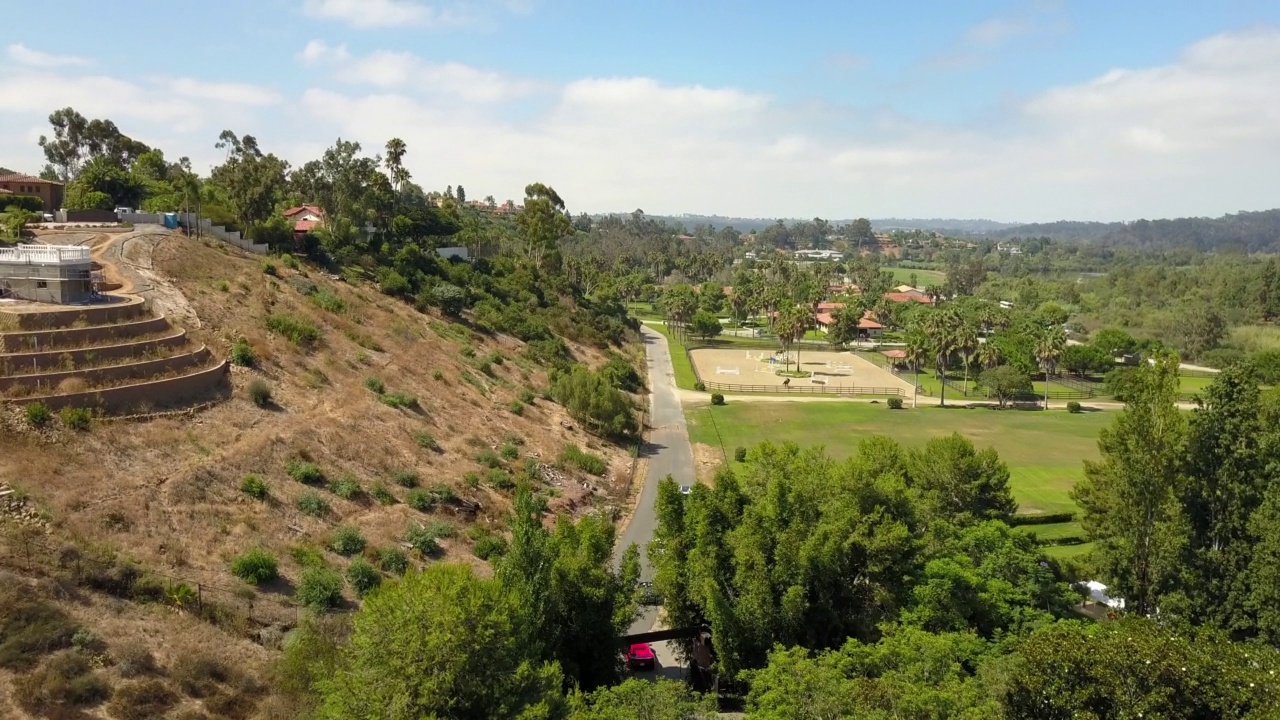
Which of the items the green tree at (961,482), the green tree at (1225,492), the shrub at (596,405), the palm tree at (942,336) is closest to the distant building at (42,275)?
the shrub at (596,405)

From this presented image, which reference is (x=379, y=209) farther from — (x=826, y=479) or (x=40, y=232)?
(x=826, y=479)

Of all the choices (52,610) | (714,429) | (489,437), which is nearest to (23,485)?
(52,610)

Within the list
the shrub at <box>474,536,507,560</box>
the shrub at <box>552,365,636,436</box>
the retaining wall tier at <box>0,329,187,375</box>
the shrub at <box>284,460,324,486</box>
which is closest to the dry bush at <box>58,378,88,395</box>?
the retaining wall tier at <box>0,329,187,375</box>

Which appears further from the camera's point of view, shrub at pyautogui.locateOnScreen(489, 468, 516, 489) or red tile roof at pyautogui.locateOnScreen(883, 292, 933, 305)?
red tile roof at pyautogui.locateOnScreen(883, 292, 933, 305)

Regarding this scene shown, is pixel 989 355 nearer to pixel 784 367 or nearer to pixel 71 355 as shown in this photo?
pixel 784 367

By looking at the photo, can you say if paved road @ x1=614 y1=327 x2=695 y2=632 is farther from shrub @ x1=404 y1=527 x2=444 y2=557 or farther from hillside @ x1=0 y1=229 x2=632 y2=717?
shrub @ x1=404 y1=527 x2=444 y2=557

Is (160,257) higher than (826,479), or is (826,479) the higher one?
(160,257)

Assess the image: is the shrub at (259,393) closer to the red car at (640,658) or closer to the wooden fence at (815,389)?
the red car at (640,658)
